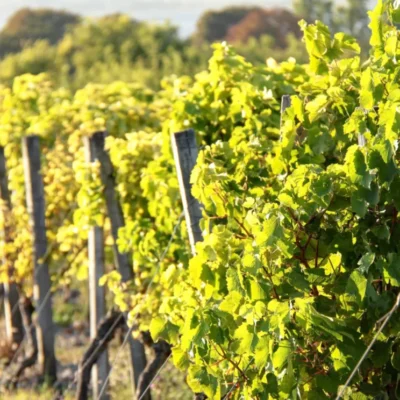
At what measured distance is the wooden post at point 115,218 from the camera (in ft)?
21.4

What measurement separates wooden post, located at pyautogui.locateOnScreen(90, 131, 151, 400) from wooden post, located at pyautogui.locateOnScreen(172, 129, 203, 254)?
1.83 meters

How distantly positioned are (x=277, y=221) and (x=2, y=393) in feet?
17.0

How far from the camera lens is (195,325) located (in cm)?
379

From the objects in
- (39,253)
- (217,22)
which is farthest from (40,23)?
(39,253)

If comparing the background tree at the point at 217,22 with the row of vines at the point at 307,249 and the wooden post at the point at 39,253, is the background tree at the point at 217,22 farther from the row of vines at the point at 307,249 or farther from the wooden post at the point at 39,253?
the row of vines at the point at 307,249

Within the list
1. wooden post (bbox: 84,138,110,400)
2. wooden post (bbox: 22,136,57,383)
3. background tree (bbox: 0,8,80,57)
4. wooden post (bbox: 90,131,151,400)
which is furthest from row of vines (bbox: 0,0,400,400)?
background tree (bbox: 0,8,80,57)

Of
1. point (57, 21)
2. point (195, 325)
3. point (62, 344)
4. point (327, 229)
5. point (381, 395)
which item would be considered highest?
point (57, 21)

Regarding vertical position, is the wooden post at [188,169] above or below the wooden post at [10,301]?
above

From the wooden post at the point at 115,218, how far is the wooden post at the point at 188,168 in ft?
5.99

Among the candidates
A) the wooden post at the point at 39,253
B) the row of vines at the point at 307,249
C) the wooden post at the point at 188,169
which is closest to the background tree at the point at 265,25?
the wooden post at the point at 39,253

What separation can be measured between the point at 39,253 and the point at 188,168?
11.9 feet

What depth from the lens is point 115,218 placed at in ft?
21.6

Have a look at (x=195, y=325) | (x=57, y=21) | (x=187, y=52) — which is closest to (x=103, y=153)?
(x=195, y=325)

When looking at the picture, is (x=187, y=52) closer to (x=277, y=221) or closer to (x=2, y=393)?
(x=2, y=393)
